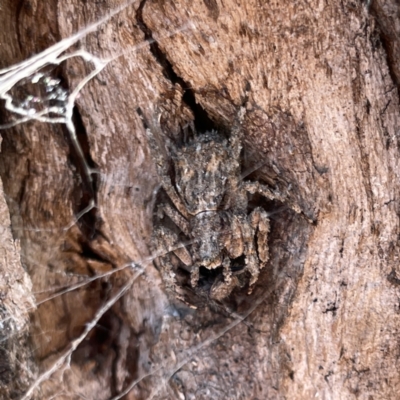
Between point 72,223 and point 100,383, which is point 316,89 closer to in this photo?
point 72,223

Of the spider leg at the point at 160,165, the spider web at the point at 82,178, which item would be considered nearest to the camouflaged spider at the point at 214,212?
the spider leg at the point at 160,165

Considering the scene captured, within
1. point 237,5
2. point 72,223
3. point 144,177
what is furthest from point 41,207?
point 237,5

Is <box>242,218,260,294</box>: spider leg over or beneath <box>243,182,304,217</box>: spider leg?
beneath

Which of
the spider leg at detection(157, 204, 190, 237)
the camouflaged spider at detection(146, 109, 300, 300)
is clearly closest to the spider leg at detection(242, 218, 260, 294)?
the camouflaged spider at detection(146, 109, 300, 300)

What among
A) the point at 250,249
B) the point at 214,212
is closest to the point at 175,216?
the point at 214,212

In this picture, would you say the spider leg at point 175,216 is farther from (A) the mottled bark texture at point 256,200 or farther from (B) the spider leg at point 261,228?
(B) the spider leg at point 261,228

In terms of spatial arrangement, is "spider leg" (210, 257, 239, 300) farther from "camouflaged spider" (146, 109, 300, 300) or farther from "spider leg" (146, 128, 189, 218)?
"spider leg" (146, 128, 189, 218)
